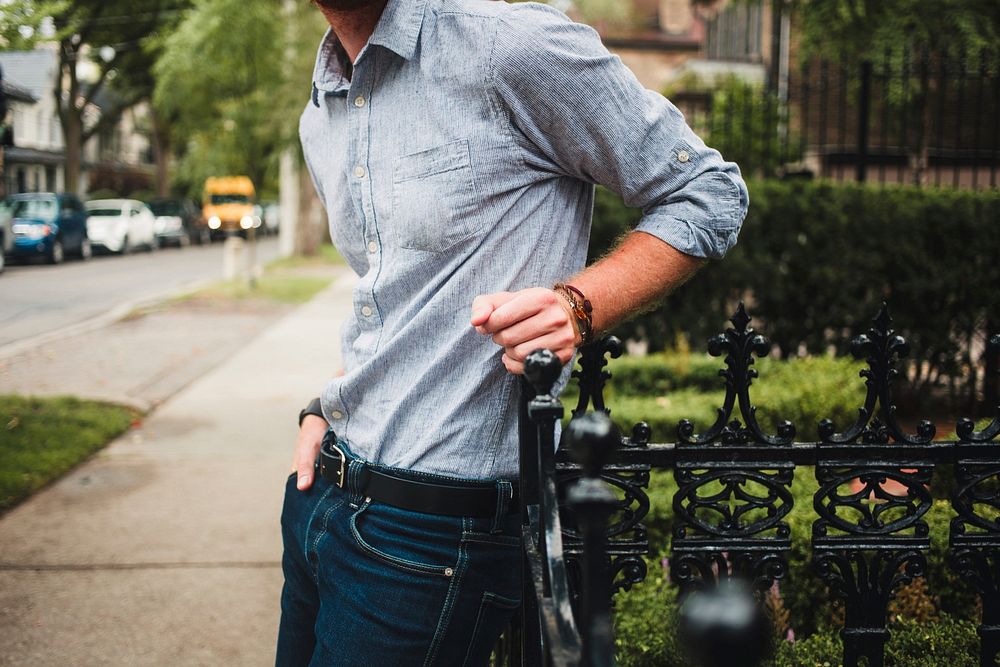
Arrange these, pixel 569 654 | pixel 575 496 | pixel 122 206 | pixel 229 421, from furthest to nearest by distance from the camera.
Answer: pixel 122 206 < pixel 229 421 < pixel 569 654 < pixel 575 496

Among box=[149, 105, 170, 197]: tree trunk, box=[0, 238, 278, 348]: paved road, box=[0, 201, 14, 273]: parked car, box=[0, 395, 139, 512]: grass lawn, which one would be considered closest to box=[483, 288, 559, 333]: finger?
box=[0, 395, 139, 512]: grass lawn

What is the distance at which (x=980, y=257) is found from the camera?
6.70 metres

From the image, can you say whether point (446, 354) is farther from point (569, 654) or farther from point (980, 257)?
point (980, 257)

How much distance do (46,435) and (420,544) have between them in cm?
544

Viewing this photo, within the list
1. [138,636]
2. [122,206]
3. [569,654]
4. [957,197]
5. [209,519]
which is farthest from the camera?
[122,206]

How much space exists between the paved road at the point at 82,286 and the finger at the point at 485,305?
37.3 feet

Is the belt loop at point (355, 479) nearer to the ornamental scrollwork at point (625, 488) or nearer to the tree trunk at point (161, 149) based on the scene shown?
the ornamental scrollwork at point (625, 488)

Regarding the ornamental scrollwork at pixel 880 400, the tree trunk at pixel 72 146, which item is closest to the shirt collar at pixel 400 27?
the ornamental scrollwork at pixel 880 400

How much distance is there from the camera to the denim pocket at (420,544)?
61.4 inches

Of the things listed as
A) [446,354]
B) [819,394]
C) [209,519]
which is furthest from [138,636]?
[819,394]

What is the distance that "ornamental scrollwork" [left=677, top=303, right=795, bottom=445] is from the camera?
1939mm

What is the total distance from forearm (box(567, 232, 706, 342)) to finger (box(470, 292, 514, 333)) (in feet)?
0.48

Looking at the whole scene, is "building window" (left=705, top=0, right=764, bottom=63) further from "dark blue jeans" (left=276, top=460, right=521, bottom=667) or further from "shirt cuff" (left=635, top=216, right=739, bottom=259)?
"dark blue jeans" (left=276, top=460, right=521, bottom=667)

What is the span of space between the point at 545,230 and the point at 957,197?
5.98 m
